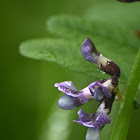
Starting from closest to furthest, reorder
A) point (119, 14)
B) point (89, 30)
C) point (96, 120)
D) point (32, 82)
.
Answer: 1. point (96, 120)
2. point (89, 30)
3. point (119, 14)
4. point (32, 82)

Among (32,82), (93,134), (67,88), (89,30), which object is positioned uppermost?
(89,30)

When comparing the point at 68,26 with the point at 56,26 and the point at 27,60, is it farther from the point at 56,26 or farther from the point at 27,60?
the point at 27,60

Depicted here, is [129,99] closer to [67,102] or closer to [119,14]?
[67,102]

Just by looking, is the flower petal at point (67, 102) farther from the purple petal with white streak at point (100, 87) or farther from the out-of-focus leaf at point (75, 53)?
the out-of-focus leaf at point (75, 53)

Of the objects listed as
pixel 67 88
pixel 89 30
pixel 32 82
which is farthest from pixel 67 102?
pixel 32 82

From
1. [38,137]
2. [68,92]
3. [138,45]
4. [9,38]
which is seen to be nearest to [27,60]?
[9,38]

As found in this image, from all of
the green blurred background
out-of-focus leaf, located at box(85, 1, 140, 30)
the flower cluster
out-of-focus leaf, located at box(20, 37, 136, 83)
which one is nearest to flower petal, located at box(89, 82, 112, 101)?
the flower cluster
